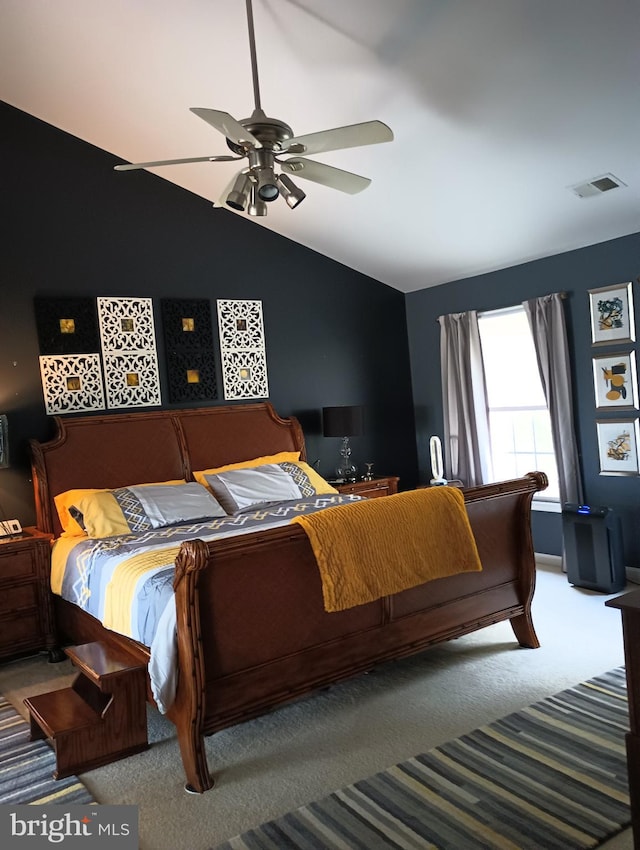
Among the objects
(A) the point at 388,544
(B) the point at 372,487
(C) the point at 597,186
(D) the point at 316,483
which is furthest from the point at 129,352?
(C) the point at 597,186

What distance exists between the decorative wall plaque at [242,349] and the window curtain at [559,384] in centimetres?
222

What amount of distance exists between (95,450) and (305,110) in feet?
8.62

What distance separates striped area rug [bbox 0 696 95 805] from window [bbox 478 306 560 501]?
402 cm

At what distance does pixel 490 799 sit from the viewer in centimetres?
238

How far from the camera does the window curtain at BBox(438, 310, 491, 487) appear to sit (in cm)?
582

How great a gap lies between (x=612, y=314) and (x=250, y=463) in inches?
113

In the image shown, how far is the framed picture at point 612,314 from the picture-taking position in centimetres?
475

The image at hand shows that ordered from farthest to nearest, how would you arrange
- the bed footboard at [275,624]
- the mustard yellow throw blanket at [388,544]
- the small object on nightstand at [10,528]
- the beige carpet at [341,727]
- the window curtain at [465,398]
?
the window curtain at [465,398], the small object on nightstand at [10,528], the mustard yellow throw blanket at [388,544], the bed footboard at [275,624], the beige carpet at [341,727]

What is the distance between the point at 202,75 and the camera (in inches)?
152

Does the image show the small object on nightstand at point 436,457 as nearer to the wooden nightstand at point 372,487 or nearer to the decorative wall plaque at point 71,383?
the wooden nightstand at point 372,487

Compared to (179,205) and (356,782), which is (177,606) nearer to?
(356,782)

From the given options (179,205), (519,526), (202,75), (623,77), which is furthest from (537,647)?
(179,205)

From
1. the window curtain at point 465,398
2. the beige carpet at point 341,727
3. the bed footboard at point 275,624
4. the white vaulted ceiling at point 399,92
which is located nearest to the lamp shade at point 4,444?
the beige carpet at point 341,727

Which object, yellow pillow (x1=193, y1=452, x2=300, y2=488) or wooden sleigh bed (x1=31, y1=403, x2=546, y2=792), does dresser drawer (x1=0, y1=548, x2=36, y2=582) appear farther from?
yellow pillow (x1=193, y1=452, x2=300, y2=488)
